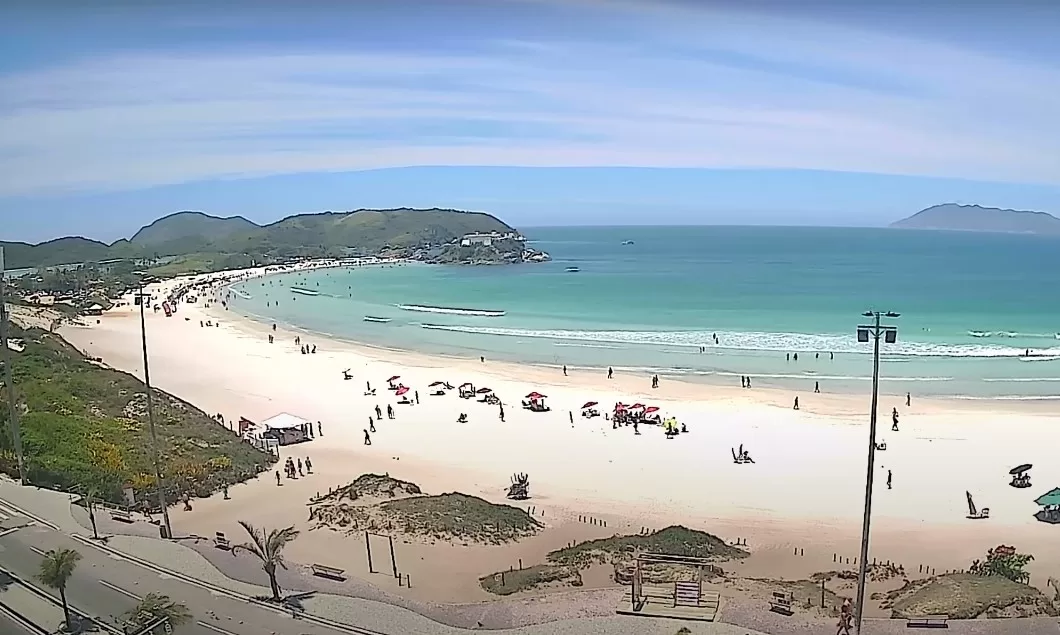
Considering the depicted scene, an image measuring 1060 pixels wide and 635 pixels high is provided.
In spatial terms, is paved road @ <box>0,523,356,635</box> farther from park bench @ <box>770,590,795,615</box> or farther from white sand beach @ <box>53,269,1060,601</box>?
park bench @ <box>770,590,795,615</box>

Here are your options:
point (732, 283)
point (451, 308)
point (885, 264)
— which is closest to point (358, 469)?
point (451, 308)

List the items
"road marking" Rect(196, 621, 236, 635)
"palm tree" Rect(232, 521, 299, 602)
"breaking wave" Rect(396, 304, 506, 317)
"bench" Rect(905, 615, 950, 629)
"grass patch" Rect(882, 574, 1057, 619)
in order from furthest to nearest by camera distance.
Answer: "breaking wave" Rect(396, 304, 506, 317) < "palm tree" Rect(232, 521, 299, 602) < "grass patch" Rect(882, 574, 1057, 619) < "bench" Rect(905, 615, 950, 629) < "road marking" Rect(196, 621, 236, 635)

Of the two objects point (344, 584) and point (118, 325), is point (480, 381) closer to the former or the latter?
point (118, 325)

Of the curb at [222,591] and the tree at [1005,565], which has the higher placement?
the curb at [222,591]

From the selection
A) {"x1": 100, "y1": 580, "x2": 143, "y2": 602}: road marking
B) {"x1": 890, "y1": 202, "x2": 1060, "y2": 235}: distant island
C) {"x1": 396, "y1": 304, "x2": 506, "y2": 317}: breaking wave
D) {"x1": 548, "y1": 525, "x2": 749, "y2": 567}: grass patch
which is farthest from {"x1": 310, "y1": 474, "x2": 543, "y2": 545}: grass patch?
{"x1": 396, "y1": 304, "x2": 506, "y2": 317}: breaking wave

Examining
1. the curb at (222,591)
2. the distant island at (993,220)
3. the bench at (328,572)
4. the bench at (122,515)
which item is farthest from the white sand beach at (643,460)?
the distant island at (993,220)

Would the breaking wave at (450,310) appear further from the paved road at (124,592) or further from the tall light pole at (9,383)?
the paved road at (124,592)
